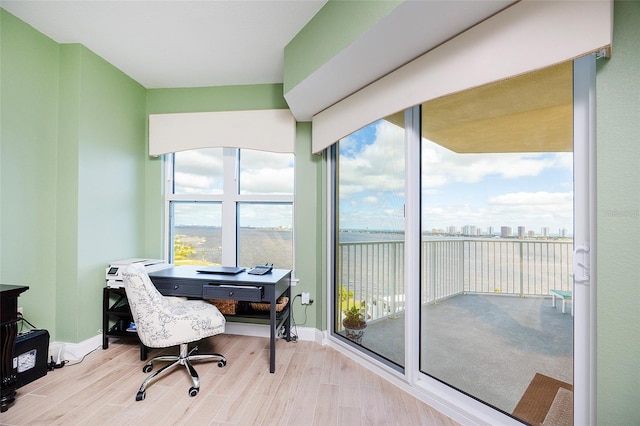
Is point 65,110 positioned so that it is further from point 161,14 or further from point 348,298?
point 348,298

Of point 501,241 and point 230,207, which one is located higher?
point 230,207

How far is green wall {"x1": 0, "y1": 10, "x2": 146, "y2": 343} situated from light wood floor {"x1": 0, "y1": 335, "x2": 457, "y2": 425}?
20.0 inches

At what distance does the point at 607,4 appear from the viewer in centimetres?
103

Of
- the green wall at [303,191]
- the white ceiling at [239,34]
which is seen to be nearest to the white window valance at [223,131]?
the green wall at [303,191]

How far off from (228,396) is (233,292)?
0.73 metres

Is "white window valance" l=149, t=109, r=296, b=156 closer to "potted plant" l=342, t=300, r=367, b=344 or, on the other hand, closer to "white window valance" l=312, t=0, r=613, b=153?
"white window valance" l=312, t=0, r=613, b=153

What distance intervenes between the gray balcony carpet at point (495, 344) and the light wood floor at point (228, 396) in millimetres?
316

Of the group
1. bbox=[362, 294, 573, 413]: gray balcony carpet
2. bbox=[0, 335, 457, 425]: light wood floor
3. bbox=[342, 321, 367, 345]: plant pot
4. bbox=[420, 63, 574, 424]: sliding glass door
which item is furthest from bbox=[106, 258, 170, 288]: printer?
bbox=[420, 63, 574, 424]: sliding glass door

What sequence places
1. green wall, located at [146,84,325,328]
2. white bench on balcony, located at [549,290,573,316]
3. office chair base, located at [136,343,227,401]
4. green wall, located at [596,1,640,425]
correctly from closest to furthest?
green wall, located at [596,1,640,425], white bench on balcony, located at [549,290,573,316], office chair base, located at [136,343,227,401], green wall, located at [146,84,325,328]

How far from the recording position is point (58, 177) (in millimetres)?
2348

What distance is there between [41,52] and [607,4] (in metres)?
3.65

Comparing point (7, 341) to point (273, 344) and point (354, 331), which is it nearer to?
point (273, 344)

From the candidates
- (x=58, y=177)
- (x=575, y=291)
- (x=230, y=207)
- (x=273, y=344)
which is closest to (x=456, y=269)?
(x=575, y=291)

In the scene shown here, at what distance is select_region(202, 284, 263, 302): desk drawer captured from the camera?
2.24 m
